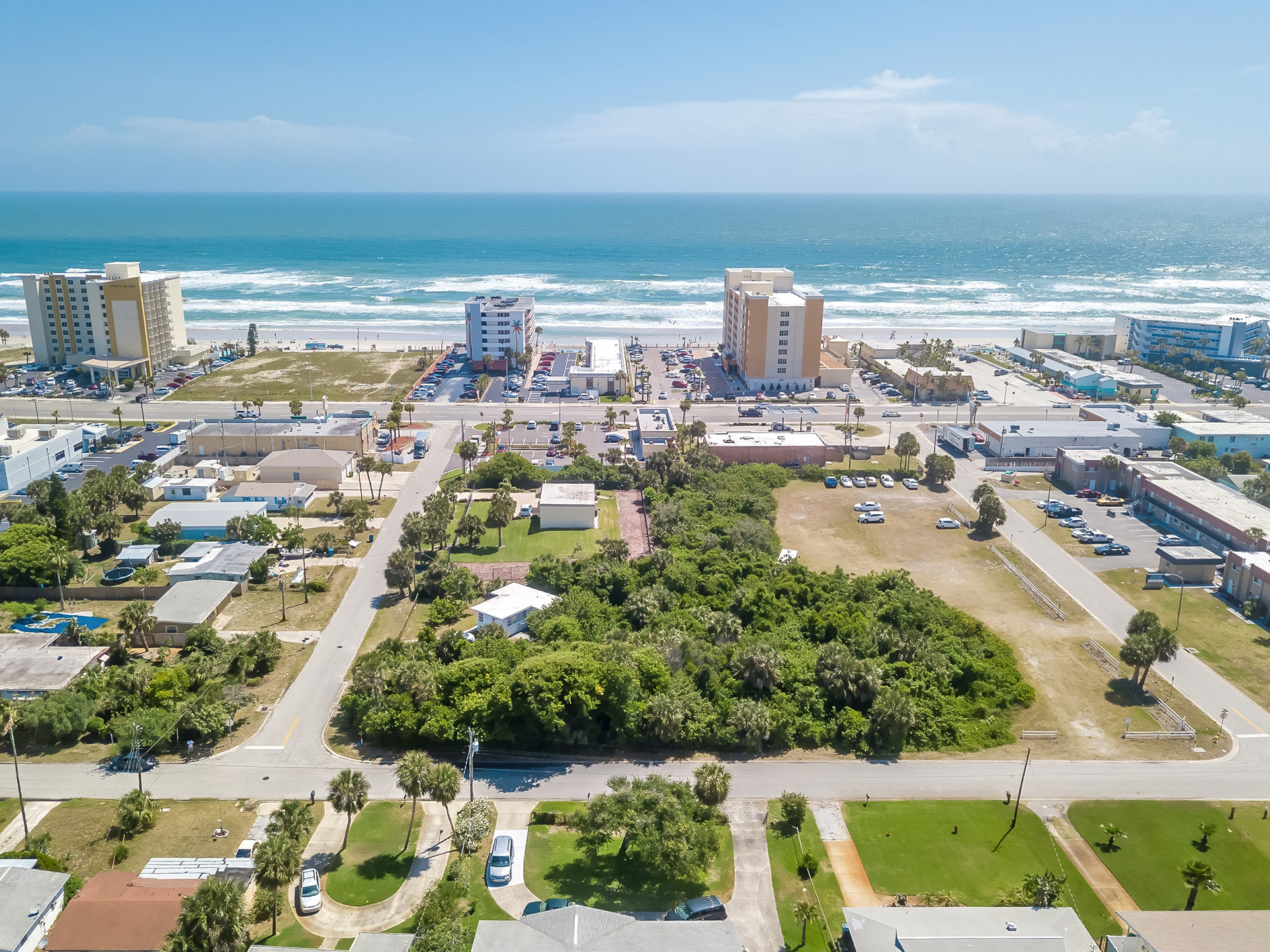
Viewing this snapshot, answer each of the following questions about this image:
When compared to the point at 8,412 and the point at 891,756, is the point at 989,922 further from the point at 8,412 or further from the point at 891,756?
the point at 8,412

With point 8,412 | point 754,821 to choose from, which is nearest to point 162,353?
point 8,412

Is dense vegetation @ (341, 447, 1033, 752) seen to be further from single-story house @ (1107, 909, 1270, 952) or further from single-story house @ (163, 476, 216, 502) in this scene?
single-story house @ (163, 476, 216, 502)

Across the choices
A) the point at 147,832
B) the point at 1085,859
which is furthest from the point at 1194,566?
the point at 147,832

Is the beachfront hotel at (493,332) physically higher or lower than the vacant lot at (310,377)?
higher

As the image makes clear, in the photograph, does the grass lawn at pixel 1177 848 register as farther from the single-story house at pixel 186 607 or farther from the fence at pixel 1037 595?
the single-story house at pixel 186 607

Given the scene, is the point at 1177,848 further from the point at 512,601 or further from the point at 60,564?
the point at 60,564

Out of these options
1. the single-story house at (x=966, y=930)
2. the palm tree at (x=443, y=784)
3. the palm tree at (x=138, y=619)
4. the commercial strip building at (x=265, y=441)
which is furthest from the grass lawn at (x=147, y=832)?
the commercial strip building at (x=265, y=441)
